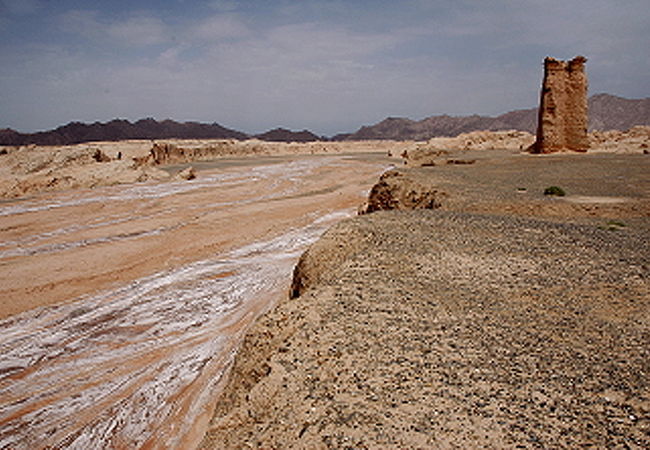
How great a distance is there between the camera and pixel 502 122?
122250mm

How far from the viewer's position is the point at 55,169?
103 feet

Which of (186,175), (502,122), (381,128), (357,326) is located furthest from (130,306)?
(381,128)

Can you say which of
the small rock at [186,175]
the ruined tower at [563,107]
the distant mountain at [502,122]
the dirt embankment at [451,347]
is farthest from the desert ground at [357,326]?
the distant mountain at [502,122]

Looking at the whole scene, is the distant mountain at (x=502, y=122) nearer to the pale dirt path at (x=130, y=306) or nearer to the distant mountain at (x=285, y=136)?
the distant mountain at (x=285, y=136)

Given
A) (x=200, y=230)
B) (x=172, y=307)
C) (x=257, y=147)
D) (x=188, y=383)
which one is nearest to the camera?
(x=188, y=383)

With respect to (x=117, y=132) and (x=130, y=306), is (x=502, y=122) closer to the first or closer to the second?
(x=117, y=132)

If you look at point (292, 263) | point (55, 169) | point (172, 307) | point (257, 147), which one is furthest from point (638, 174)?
point (257, 147)

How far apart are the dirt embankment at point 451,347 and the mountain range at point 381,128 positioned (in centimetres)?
10528

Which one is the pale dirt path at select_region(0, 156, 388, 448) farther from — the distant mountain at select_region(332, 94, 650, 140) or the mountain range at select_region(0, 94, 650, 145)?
the distant mountain at select_region(332, 94, 650, 140)

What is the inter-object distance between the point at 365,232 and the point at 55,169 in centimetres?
3378

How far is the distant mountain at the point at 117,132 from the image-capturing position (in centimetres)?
9094

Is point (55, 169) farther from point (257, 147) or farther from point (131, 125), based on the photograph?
point (131, 125)

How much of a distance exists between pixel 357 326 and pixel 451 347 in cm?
94

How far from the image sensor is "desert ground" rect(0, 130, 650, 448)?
2881 millimetres
